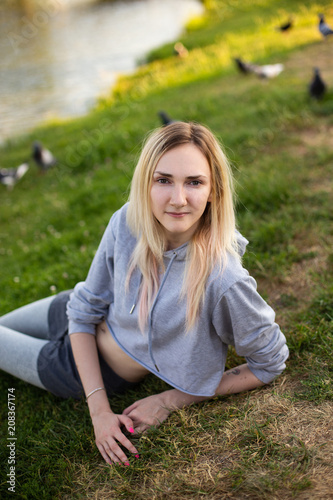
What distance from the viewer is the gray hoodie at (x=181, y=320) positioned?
194cm

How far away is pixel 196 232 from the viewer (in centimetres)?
205

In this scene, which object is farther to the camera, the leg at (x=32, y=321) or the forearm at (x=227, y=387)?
the leg at (x=32, y=321)

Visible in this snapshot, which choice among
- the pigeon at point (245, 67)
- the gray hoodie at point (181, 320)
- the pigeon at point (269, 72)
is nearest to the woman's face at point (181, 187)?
the gray hoodie at point (181, 320)

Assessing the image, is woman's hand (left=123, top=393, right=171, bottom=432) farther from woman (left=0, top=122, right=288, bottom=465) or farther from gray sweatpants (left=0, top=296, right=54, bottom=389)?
gray sweatpants (left=0, top=296, right=54, bottom=389)

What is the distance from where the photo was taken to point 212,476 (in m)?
1.95

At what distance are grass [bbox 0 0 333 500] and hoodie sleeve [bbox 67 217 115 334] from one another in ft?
1.75

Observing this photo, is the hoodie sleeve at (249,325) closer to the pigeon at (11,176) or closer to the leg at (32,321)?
the leg at (32,321)

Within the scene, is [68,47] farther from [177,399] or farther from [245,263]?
[177,399]

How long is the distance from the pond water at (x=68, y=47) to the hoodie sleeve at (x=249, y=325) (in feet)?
31.8

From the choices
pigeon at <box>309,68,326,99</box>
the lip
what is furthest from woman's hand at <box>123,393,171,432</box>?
pigeon at <box>309,68,326,99</box>

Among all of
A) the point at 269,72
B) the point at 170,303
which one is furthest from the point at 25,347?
the point at 269,72

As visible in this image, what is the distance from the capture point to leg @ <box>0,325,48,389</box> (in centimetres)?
260

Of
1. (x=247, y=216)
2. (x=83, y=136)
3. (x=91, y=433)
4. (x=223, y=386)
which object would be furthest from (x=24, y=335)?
(x=83, y=136)

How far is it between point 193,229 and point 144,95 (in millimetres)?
9233
